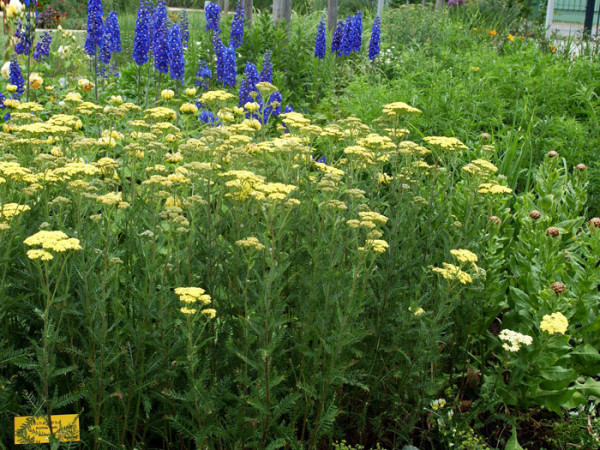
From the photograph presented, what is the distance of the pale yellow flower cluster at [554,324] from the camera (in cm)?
238

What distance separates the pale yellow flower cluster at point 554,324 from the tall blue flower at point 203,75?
415cm

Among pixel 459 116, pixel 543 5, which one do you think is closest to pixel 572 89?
pixel 459 116

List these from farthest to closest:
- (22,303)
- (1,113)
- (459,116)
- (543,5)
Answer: (543,5), (459,116), (1,113), (22,303)

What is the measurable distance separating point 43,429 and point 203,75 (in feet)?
14.1

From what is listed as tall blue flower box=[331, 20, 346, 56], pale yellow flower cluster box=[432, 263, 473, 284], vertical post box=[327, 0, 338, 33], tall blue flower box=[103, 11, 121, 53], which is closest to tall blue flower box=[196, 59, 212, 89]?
tall blue flower box=[103, 11, 121, 53]

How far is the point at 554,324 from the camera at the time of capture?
2402 millimetres

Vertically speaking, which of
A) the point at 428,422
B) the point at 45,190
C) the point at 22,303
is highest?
the point at 45,190

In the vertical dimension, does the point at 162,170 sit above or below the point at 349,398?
above

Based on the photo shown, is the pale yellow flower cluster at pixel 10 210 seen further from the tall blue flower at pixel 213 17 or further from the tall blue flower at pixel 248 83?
the tall blue flower at pixel 213 17

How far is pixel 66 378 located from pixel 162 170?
35.2 inches

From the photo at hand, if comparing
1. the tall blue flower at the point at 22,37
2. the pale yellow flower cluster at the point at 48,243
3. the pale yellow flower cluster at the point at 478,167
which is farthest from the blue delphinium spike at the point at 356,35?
the pale yellow flower cluster at the point at 48,243

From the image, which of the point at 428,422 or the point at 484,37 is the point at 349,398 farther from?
the point at 484,37

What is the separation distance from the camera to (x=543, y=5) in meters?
20.3

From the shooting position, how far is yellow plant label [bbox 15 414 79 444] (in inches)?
79.1
